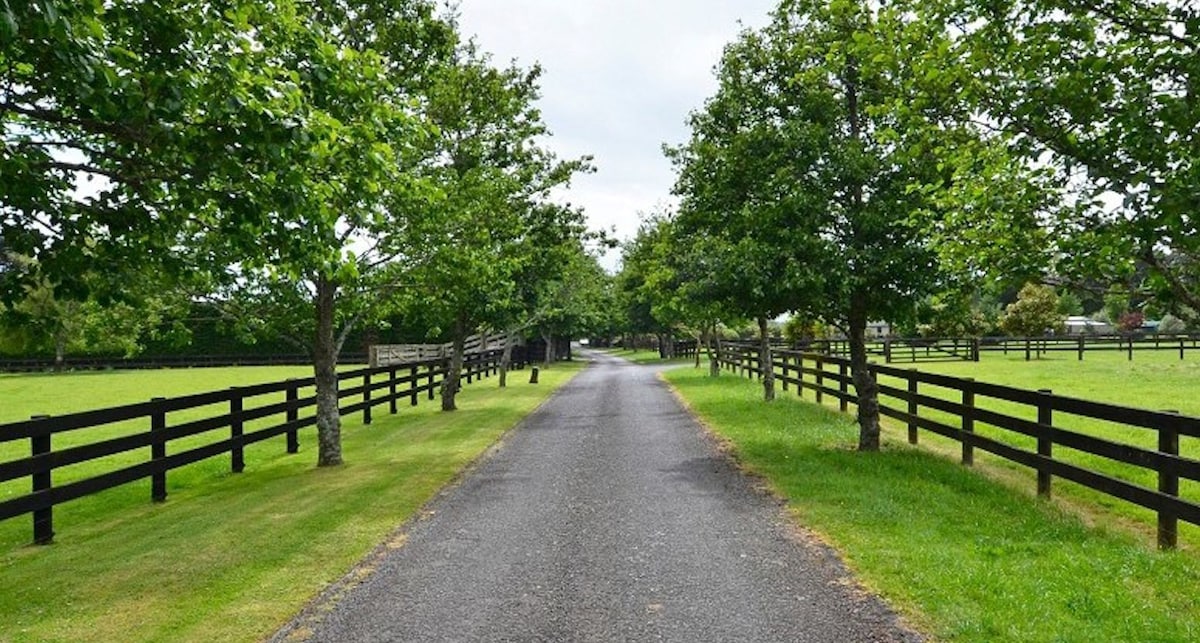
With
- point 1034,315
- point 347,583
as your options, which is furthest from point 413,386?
point 1034,315

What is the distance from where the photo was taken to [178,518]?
9.34 metres

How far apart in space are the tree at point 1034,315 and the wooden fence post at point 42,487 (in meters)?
58.3

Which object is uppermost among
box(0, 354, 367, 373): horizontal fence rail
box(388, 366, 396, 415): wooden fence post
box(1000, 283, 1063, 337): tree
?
box(1000, 283, 1063, 337): tree

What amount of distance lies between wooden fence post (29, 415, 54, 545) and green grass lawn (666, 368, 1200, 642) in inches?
309

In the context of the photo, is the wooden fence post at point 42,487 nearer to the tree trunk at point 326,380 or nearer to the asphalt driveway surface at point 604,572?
the asphalt driveway surface at point 604,572

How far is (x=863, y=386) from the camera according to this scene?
13266 mm

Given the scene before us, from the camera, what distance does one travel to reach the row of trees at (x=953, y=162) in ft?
16.4

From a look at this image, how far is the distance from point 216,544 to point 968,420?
951cm

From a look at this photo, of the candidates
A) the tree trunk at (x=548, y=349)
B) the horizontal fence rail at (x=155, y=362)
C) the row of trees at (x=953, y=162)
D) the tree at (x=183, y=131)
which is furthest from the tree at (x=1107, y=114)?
the horizontal fence rail at (x=155, y=362)

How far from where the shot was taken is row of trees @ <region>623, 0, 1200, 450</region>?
16.4ft

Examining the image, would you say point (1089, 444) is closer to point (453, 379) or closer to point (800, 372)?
point (800, 372)

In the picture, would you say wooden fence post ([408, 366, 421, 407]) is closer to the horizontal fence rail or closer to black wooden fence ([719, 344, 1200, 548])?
black wooden fence ([719, 344, 1200, 548])

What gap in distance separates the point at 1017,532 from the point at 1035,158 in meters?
4.05

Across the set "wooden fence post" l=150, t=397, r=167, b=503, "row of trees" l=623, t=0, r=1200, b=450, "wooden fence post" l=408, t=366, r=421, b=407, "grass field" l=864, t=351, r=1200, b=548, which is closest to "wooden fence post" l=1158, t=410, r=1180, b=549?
"grass field" l=864, t=351, r=1200, b=548
